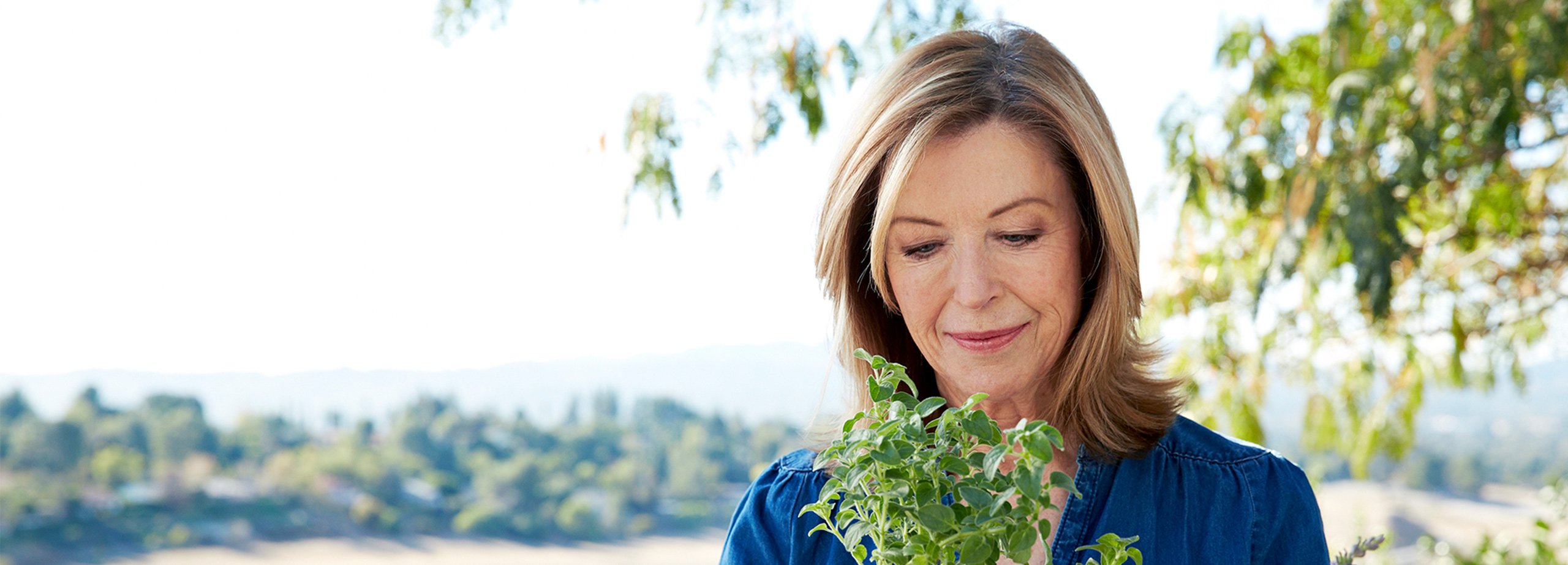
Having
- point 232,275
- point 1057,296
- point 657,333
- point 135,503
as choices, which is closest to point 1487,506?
point 657,333

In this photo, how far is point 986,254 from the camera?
0.71m

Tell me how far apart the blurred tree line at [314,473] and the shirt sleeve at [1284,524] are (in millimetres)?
5719

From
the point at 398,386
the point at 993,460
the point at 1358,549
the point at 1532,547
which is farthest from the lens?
the point at 398,386

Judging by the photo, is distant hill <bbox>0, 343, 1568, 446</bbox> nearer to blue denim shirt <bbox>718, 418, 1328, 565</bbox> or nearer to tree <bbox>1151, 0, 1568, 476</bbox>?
tree <bbox>1151, 0, 1568, 476</bbox>

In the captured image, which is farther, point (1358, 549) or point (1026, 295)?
point (1026, 295)

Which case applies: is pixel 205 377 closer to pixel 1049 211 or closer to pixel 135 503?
pixel 135 503

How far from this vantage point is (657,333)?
716cm

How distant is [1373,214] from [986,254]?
5.07 feet

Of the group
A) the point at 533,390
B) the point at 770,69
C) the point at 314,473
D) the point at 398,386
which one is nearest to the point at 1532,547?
the point at 770,69

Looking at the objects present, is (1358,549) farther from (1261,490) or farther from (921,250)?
(921,250)

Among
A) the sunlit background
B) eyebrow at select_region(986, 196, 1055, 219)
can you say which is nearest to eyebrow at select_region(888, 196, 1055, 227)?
eyebrow at select_region(986, 196, 1055, 219)

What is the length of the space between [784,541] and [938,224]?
0.34 metres

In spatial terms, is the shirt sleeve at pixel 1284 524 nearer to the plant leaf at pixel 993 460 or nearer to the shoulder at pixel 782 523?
the shoulder at pixel 782 523

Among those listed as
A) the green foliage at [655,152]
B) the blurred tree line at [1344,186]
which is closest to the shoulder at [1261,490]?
the blurred tree line at [1344,186]
